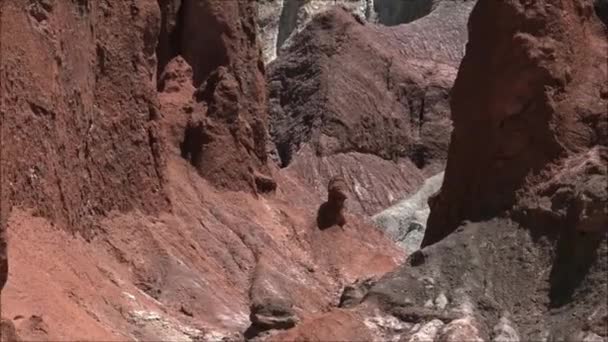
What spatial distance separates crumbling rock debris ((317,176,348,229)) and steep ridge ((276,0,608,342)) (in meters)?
19.7

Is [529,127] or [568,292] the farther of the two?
[529,127]

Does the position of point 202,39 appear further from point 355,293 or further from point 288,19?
point 288,19

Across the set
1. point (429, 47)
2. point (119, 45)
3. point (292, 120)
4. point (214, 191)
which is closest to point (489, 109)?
→ point (119, 45)

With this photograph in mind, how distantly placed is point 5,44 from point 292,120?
36.6 metres

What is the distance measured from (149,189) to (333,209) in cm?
1049

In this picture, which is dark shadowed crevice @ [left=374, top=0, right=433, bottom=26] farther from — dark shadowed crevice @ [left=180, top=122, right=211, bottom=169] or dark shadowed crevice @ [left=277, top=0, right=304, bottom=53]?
dark shadowed crevice @ [left=180, top=122, right=211, bottom=169]

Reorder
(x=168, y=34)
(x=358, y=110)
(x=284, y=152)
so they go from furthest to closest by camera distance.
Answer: (x=358, y=110) < (x=284, y=152) < (x=168, y=34)

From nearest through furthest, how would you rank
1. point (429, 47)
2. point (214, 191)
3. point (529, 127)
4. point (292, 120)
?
point (529, 127) < point (214, 191) < point (292, 120) < point (429, 47)

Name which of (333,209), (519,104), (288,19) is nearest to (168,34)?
(333,209)

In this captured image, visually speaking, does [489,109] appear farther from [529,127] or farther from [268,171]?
[268,171]

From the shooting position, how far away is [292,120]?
5919 cm

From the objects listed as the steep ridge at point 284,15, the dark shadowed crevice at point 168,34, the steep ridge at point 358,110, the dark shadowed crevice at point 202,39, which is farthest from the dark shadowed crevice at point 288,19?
the dark shadowed crevice at point 168,34

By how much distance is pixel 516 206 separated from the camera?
60.4ft

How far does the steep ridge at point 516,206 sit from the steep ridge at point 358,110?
33506mm
